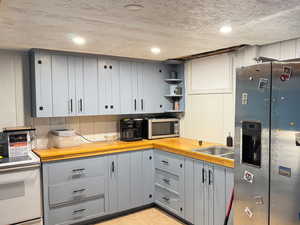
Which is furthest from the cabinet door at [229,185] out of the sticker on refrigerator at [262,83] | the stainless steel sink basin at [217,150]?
the sticker on refrigerator at [262,83]

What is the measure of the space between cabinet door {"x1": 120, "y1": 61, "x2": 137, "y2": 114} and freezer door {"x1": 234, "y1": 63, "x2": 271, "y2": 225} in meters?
2.03

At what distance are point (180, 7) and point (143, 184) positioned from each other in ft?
8.76

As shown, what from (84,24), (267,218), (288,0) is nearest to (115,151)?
(84,24)

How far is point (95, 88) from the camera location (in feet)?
11.7

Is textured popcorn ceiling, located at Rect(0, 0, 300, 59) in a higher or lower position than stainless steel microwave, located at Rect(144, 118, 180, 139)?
higher

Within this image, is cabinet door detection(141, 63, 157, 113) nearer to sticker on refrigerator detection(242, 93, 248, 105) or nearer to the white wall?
the white wall

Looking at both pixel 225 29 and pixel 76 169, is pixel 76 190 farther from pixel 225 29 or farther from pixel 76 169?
pixel 225 29

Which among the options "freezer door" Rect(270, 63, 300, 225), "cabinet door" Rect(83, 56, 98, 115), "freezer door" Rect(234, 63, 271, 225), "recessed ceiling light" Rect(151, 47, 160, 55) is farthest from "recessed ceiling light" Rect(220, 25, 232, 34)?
"cabinet door" Rect(83, 56, 98, 115)

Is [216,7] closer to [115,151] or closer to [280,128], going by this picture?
[280,128]

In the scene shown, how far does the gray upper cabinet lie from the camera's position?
3.20 m

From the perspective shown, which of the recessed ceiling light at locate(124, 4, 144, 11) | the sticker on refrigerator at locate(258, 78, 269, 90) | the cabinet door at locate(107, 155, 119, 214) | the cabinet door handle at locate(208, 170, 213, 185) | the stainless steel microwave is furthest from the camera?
the stainless steel microwave

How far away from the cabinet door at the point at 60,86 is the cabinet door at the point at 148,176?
51.3 inches

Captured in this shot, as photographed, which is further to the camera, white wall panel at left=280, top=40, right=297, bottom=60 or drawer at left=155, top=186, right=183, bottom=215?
drawer at left=155, top=186, right=183, bottom=215

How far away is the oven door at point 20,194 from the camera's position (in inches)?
103
